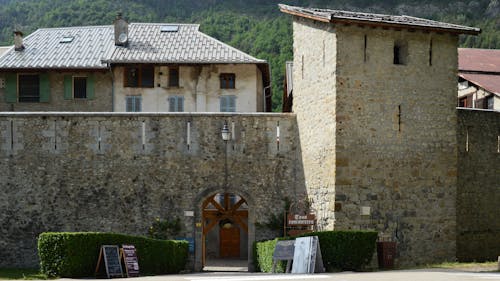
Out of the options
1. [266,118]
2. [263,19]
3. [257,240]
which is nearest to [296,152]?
[266,118]

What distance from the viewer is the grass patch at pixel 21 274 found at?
77.8 feet

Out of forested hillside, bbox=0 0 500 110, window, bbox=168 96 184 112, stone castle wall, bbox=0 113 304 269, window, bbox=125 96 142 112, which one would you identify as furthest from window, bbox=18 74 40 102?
forested hillside, bbox=0 0 500 110

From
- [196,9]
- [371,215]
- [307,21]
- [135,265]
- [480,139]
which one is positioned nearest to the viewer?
[135,265]

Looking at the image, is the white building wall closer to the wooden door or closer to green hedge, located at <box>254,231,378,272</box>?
the wooden door

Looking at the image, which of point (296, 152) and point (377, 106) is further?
point (296, 152)

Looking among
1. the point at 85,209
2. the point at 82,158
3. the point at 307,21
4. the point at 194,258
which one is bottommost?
the point at 194,258

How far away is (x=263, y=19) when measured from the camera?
7100 centimetres

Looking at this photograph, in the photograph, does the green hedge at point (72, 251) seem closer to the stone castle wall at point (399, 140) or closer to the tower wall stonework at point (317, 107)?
the tower wall stonework at point (317, 107)

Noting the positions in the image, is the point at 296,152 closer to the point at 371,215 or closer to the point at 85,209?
the point at 371,215

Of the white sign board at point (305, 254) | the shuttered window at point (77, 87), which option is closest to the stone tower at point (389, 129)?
the white sign board at point (305, 254)

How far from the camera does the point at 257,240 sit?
29.6 meters

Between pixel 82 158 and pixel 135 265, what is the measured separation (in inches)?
292

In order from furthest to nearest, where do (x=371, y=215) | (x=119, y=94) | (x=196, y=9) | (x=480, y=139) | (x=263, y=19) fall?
(x=196, y=9), (x=263, y=19), (x=119, y=94), (x=480, y=139), (x=371, y=215)

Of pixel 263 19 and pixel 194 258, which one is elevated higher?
pixel 263 19
